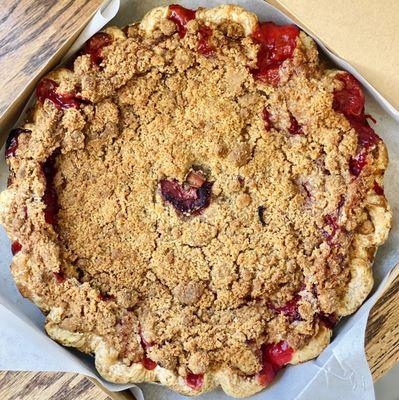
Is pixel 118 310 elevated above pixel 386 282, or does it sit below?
below

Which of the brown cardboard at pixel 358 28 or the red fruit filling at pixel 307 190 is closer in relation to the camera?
the brown cardboard at pixel 358 28

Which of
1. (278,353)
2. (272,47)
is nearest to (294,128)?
(272,47)

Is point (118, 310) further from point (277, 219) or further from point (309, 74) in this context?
point (309, 74)

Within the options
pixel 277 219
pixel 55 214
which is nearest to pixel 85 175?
pixel 55 214

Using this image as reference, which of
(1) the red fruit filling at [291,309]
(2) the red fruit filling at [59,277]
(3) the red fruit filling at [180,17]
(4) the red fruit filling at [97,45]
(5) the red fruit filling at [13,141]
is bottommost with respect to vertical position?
(2) the red fruit filling at [59,277]

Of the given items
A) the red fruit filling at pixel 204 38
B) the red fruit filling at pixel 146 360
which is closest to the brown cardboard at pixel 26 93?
the red fruit filling at pixel 204 38

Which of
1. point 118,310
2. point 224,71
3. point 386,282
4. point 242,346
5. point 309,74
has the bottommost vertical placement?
point 118,310

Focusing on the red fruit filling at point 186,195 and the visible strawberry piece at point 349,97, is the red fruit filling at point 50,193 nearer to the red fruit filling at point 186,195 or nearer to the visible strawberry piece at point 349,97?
the red fruit filling at point 186,195

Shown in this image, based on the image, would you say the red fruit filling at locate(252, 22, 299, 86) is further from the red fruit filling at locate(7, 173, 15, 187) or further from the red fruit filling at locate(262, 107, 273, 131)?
the red fruit filling at locate(7, 173, 15, 187)
